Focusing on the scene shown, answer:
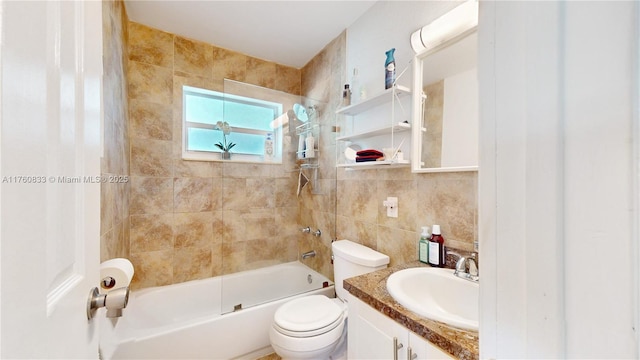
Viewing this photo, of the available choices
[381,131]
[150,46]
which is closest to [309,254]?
[381,131]

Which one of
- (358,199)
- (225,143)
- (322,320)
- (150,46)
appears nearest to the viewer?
Result: (322,320)

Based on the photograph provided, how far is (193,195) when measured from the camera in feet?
6.95

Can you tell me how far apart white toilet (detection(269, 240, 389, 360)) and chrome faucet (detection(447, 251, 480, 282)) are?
1.50 ft

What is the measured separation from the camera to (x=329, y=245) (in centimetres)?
206

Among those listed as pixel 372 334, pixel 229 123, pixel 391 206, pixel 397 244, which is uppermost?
pixel 229 123

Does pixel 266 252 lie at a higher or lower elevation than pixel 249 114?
lower

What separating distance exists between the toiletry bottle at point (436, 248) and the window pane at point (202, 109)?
197 centimetres

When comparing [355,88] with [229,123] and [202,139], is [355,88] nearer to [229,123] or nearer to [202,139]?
[229,123]

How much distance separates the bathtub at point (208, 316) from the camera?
4.50 feet

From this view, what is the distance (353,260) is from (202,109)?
→ 76.5 inches

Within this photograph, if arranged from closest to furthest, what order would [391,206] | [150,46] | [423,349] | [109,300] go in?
[109,300], [423,349], [391,206], [150,46]

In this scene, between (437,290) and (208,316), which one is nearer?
(437,290)

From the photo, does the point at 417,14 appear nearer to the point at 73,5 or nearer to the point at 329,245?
the point at 73,5

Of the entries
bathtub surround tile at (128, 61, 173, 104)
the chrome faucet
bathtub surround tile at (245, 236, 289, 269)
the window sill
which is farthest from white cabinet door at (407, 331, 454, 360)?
bathtub surround tile at (128, 61, 173, 104)
